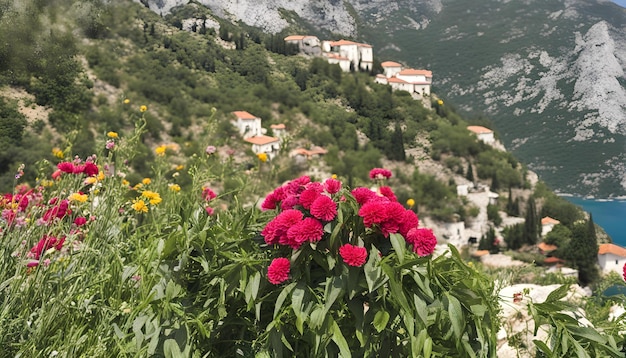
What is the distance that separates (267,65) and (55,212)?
1719 inches

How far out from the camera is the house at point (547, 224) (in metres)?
32.4

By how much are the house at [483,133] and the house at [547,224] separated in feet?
39.0

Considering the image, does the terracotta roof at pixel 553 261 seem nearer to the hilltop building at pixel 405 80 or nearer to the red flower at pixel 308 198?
the hilltop building at pixel 405 80

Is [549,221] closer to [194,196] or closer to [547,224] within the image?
[547,224]

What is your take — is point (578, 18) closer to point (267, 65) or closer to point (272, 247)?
point (267, 65)

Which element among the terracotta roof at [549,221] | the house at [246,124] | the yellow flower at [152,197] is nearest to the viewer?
the yellow flower at [152,197]

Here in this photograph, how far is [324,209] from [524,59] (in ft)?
270

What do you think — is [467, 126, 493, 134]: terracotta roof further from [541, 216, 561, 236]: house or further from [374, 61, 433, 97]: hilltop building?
[541, 216, 561, 236]: house

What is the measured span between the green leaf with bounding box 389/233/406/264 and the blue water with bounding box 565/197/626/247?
57.5 metres

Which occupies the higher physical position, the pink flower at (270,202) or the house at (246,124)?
the pink flower at (270,202)

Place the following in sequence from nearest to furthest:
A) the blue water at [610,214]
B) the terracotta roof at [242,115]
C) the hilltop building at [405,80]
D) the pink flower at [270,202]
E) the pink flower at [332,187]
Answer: the pink flower at [332,187], the pink flower at [270,202], the terracotta roof at [242,115], the hilltop building at [405,80], the blue water at [610,214]

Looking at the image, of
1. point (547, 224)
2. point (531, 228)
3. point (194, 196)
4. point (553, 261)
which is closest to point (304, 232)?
point (194, 196)

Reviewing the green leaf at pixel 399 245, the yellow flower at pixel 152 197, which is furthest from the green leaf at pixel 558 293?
the yellow flower at pixel 152 197

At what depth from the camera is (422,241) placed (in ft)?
3.59
